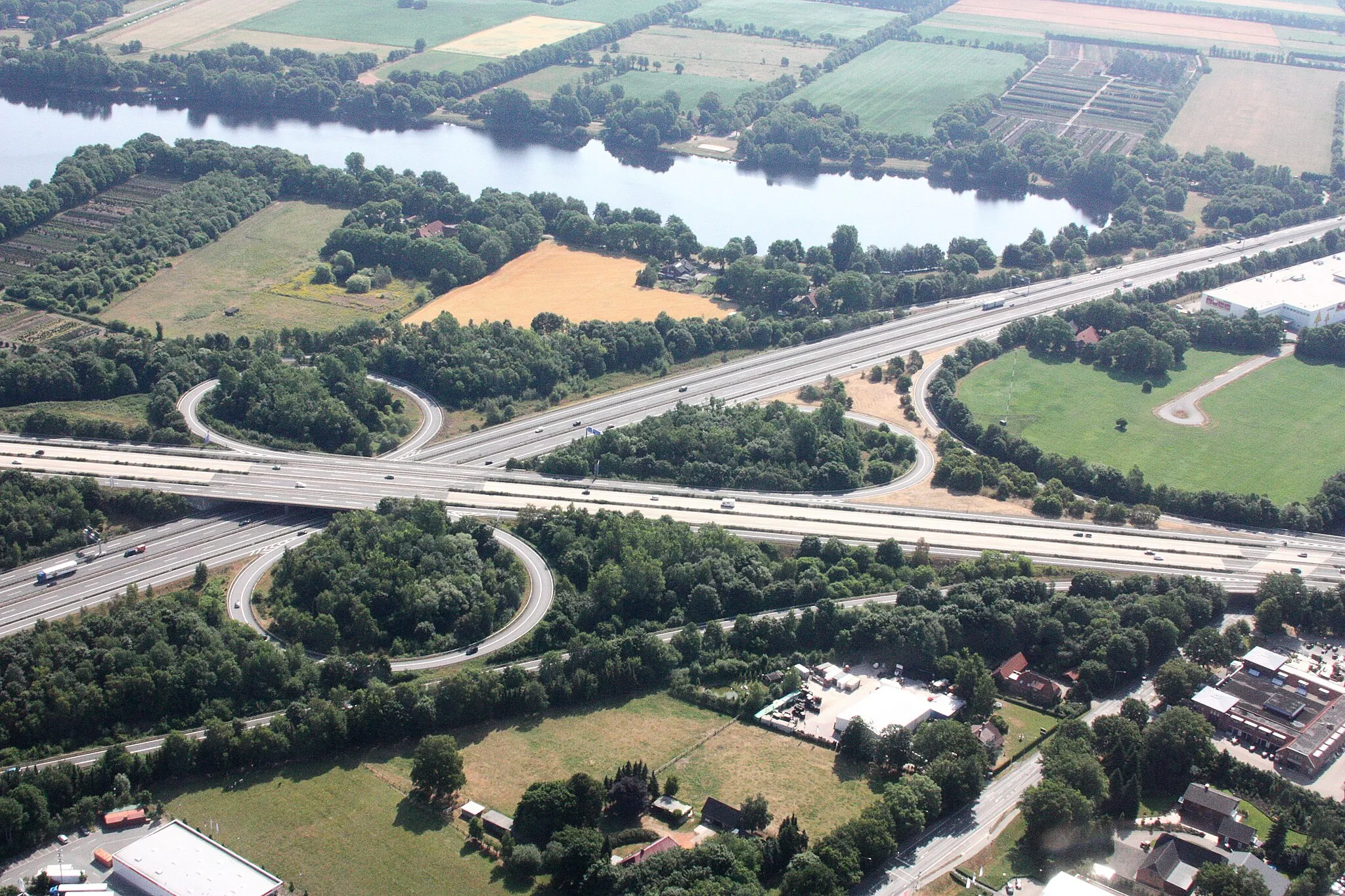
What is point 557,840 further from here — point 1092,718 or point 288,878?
point 1092,718

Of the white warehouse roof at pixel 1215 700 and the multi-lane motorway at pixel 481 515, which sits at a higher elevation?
the multi-lane motorway at pixel 481 515

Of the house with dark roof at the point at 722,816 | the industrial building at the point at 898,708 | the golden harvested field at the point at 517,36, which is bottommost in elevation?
the industrial building at the point at 898,708

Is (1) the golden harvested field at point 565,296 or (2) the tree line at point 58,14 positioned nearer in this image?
(1) the golden harvested field at point 565,296

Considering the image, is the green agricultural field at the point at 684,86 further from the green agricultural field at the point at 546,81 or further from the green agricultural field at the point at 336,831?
the green agricultural field at the point at 336,831

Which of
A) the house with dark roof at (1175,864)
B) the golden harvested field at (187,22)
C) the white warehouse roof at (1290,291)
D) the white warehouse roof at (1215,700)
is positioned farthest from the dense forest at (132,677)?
the golden harvested field at (187,22)

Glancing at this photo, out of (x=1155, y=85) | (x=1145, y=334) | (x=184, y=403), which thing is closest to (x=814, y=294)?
(x=1145, y=334)

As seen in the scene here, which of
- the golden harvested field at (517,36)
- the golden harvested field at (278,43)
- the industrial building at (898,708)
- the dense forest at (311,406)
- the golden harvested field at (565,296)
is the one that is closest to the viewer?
the industrial building at (898,708)

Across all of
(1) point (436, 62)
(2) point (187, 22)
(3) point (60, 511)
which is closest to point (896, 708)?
(3) point (60, 511)
